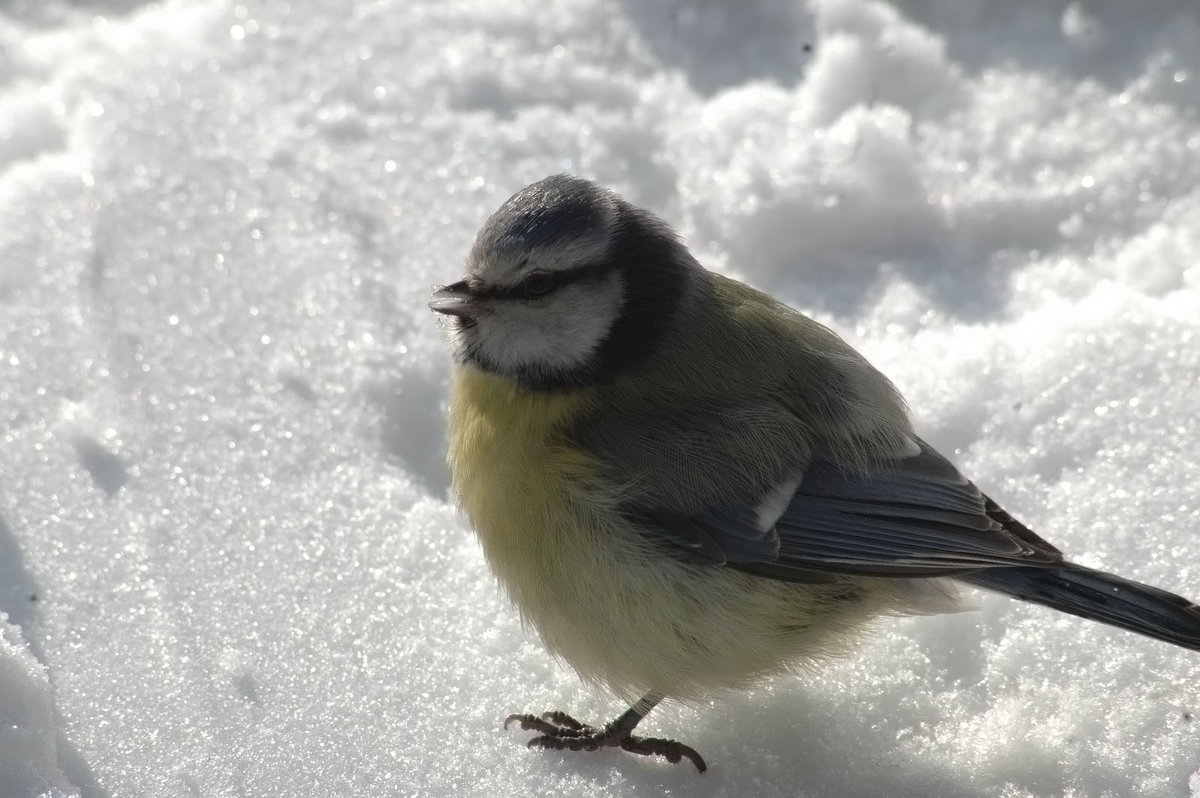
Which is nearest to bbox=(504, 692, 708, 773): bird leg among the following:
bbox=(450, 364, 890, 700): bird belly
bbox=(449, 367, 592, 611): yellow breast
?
bbox=(450, 364, 890, 700): bird belly

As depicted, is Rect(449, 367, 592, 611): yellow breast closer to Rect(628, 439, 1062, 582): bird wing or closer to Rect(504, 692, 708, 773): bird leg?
Rect(628, 439, 1062, 582): bird wing

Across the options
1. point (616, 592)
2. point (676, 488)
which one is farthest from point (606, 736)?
point (676, 488)

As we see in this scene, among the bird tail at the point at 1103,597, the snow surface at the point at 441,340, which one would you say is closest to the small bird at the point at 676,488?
the bird tail at the point at 1103,597

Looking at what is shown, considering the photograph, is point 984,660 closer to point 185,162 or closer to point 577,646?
point 577,646

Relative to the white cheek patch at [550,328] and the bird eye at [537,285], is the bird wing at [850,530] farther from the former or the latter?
the bird eye at [537,285]

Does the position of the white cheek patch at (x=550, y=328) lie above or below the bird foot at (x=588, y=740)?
above

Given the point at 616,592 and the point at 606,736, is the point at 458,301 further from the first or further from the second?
the point at 606,736
